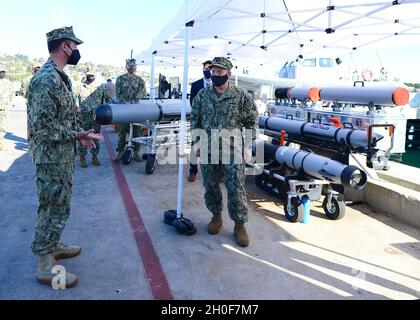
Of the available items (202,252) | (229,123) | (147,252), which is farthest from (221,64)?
(147,252)

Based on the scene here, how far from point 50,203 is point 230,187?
5.88 feet

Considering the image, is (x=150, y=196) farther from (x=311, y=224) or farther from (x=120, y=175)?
(x=311, y=224)

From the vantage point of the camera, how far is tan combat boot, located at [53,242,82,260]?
3.47 metres

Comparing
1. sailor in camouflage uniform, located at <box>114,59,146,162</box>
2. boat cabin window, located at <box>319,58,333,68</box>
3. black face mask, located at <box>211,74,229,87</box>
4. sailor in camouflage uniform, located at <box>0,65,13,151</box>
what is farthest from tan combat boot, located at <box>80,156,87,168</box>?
boat cabin window, located at <box>319,58,333,68</box>

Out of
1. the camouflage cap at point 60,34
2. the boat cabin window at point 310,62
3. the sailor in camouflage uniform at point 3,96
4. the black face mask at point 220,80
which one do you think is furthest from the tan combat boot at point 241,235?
the boat cabin window at point 310,62

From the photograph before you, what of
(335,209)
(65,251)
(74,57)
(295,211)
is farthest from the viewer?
(335,209)

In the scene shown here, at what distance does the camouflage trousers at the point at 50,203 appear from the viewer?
303cm

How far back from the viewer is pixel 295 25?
7836 mm

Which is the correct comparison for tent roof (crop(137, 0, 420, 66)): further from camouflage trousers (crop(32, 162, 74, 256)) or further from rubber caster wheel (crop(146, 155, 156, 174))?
camouflage trousers (crop(32, 162, 74, 256))

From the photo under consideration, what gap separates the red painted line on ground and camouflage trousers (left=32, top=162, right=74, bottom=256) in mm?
850

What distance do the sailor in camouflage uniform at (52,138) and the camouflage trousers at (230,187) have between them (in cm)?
148

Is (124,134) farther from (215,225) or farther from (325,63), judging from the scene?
(325,63)
